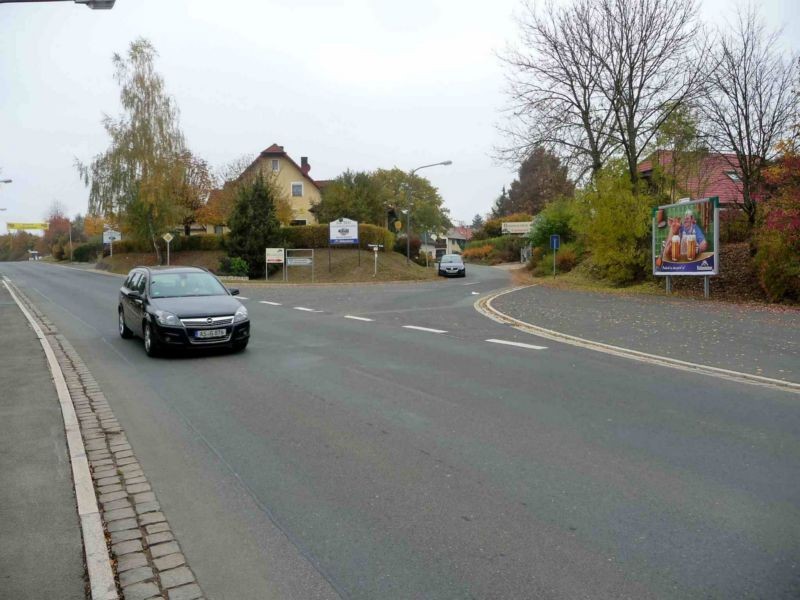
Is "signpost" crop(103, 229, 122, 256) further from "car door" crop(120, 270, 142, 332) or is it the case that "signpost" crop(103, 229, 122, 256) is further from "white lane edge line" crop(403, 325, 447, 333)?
"white lane edge line" crop(403, 325, 447, 333)

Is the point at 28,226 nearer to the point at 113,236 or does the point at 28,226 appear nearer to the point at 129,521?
the point at 113,236

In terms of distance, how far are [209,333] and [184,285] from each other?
1.77m

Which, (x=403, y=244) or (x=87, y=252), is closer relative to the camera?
(x=403, y=244)

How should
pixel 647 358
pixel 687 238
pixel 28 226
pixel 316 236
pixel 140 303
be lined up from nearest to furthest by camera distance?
1. pixel 647 358
2. pixel 140 303
3. pixel 687 238
4. pixel 316 236
5. pixel 28 226

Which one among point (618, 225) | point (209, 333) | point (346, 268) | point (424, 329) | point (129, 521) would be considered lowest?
point (129, 521)

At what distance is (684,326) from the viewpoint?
14.3 m

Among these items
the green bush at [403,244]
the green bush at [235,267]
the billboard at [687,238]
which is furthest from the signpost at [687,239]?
the green bush at [403,244]

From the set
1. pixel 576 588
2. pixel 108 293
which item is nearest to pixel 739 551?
pixel 576 588

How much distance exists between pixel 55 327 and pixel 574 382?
42.2 feet

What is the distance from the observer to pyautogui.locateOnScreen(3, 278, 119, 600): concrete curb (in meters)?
3.44

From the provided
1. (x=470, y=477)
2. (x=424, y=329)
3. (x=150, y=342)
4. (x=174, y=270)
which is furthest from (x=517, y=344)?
(x=470, y=477)

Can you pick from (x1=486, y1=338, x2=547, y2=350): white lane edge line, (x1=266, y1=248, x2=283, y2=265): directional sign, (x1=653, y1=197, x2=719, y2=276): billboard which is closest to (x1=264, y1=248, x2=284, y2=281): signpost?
(x1=266, y1=248, x2=283, y2=265): directional sign

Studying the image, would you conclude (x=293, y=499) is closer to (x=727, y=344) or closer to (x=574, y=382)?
(x=574, y=382)

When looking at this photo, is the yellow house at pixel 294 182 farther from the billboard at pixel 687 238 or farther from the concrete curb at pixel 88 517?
the concrete curb at pixel 88 517
